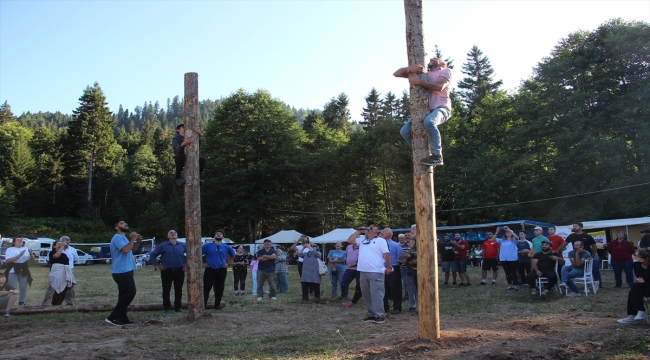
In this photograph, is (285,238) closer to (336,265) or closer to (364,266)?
(336,265)

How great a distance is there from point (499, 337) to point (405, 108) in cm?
5269

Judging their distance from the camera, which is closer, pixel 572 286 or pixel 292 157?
pixel 572 286

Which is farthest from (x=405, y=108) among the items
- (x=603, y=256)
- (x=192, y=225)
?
(x=192, y=225)

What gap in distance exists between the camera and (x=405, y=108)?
191 ft

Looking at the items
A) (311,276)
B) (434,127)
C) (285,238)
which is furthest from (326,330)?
(285,238)

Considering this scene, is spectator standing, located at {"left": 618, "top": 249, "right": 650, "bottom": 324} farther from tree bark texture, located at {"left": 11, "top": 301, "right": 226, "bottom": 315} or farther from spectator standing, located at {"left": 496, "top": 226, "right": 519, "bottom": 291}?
tree bark texture, located at {"left": 11, "top": 301, "right": 226, "bottom": 315}

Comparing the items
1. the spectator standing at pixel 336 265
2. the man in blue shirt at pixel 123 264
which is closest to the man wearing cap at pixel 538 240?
the spectator standing at pixel 336 265

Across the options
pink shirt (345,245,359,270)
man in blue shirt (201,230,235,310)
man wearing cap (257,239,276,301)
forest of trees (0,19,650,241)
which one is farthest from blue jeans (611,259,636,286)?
forest of trees (0,19,650,241)

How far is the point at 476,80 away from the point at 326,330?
178 ft

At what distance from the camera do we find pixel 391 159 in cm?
4547

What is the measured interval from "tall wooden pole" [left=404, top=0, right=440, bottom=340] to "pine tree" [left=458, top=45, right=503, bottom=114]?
53210mm

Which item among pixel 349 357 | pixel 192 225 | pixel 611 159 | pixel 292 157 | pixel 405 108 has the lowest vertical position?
pixel 349 357

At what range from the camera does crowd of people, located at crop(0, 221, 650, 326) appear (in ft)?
30.7

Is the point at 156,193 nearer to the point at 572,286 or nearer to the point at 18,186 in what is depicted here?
the point at 18,186
